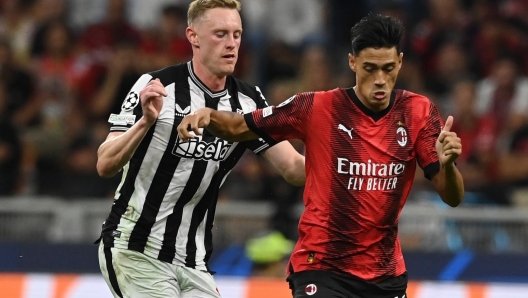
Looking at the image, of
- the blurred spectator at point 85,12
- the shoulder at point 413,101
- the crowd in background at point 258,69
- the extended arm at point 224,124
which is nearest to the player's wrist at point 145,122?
the extended arm at point 224,124

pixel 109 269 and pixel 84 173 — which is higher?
pixel 84 173

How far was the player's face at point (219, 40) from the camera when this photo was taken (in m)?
5.32

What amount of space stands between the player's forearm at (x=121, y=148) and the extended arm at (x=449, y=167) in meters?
1.37

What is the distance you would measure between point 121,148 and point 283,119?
0.79 m

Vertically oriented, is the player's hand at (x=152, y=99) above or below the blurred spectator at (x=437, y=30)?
below

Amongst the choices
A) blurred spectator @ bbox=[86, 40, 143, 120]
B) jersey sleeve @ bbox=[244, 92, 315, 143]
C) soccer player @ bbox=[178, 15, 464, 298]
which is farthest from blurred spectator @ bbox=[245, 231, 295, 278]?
jersey sleeve @ bbox=[244, 92, 315, 143]

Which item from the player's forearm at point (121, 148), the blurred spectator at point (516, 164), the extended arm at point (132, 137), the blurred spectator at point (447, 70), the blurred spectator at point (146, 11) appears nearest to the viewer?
the extended arm at point (132, 137)

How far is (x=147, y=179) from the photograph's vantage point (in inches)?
208

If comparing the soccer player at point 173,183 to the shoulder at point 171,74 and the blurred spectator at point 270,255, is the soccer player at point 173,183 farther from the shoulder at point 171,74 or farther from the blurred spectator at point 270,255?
the blurred spectator at point 270,255

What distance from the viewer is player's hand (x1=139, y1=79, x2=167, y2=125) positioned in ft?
15.5

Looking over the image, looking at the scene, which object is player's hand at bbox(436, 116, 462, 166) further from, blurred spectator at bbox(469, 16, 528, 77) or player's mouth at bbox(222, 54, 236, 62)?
blurred spectator at bbox(469, 16, 528, 77)

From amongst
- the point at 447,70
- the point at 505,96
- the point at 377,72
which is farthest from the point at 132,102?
the point at 447,70

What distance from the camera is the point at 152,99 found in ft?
15.6

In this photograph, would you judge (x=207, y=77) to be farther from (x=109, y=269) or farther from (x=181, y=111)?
(x=109, y=269)
